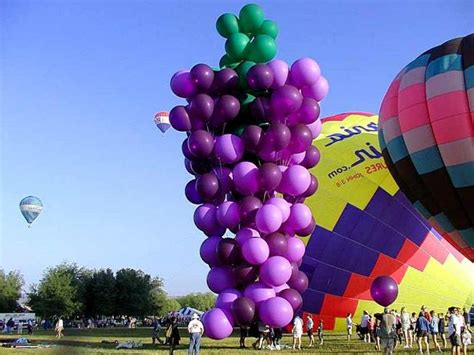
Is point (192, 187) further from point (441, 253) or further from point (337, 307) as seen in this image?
point (441, 253)

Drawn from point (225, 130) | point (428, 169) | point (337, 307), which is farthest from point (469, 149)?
point (337, 307)

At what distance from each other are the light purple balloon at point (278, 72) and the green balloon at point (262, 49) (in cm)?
39

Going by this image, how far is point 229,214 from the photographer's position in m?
11.2

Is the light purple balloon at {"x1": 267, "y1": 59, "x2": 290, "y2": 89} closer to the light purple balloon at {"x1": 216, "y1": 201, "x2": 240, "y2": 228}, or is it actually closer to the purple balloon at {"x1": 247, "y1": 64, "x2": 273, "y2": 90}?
the purple balloon at {"x1": 247, "y1": 64, "x2": 273, "y2": 90}

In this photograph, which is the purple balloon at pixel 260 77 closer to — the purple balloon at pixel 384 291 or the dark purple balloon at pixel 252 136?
the dark purple balloon at pixel 252 136

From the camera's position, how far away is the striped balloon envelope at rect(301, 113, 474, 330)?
16203 mm

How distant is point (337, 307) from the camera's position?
54.4 ft

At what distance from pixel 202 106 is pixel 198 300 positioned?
87.7m

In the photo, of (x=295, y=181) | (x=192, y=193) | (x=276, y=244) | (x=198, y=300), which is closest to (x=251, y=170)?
(x=295, y=181)

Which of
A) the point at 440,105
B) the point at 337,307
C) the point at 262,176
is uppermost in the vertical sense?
the point at 440,105

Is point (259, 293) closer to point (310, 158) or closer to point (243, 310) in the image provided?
point (243, 310)

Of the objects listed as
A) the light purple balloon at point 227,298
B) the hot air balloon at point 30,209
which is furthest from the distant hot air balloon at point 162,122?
the light purple balloon at point 227,298

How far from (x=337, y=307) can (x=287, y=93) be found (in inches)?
303

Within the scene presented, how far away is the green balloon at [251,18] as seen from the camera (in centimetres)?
1227
